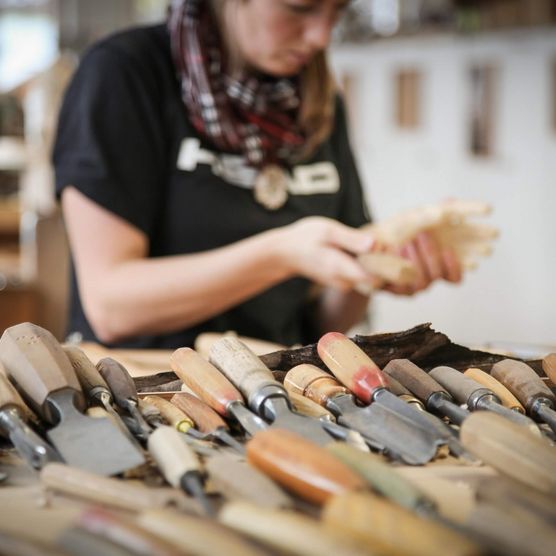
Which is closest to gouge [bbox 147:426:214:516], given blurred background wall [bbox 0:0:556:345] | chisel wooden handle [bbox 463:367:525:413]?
chisel wooden handle [bbox 463:367:525:413]

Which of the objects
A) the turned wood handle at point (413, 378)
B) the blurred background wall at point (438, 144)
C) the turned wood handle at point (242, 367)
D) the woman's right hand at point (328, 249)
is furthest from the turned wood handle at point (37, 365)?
the blurred background wall at point (438, 144)

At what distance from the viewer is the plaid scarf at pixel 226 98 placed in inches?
56.0

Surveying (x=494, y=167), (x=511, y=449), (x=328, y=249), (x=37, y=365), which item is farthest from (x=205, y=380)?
(x=494, y=167)

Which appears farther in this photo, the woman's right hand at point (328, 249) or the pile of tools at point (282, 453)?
the woman's right hand at point (328, 249)

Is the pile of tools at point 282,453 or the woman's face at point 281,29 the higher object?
the woman's face at point 281,29

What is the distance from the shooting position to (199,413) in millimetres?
617

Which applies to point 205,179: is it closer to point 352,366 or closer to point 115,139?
point 115,139

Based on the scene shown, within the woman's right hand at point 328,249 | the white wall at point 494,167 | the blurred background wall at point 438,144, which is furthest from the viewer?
the white wall at point 494,167

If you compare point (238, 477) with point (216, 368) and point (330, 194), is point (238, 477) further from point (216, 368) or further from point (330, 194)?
point (330, 194)

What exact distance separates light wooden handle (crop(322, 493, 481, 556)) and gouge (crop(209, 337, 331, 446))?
0.12 metres

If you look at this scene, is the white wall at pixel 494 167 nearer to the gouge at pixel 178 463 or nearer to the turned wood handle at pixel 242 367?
the turned wood handle at pixel 242 367

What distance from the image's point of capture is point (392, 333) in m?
0.73

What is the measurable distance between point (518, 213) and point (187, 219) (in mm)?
3077

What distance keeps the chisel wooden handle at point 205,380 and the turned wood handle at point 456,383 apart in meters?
0.16
